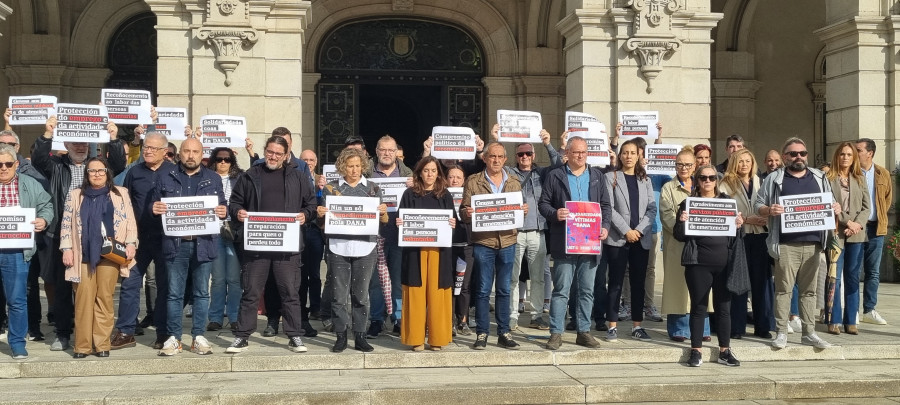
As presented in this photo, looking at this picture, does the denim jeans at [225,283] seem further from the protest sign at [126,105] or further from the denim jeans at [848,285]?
the denim jeans at [848,285]

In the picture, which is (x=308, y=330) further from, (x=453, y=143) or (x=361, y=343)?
(x=453, y=143)

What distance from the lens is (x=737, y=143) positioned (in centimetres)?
1037

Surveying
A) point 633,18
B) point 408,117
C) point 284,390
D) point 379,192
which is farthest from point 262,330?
point 408,117

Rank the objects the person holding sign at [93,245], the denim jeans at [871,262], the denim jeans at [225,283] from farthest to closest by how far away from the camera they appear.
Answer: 1. the denim jeans at [871,262]
2. the denim jeans at [225,283]
3. the person holding sign at [93,245]

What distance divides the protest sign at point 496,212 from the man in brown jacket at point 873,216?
3.57 metres

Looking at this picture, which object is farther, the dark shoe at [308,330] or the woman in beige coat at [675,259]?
the dark shoe at [308,330]

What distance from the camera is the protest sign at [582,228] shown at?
8.90 metres

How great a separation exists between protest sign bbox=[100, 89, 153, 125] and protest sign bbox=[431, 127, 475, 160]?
9.78 feet

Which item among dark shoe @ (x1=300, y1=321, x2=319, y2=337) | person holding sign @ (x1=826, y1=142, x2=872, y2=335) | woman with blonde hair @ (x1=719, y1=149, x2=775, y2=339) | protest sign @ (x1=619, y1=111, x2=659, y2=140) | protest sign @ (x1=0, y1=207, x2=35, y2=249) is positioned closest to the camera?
protest sign @ (x1=0, y1=207, x2=35, y2=249)

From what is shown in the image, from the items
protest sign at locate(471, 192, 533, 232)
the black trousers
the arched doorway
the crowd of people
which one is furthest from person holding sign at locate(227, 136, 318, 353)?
the arched doorway

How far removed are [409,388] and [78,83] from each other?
42.9 ft

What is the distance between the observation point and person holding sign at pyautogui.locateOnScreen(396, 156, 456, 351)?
Answer: 8820mm

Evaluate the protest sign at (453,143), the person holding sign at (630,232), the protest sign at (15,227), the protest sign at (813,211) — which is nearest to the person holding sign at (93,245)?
the protest sign at (15,227)

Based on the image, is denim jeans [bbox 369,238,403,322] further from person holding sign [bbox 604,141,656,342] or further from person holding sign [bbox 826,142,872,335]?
person holding sign [bbox 826,142,872,335]
